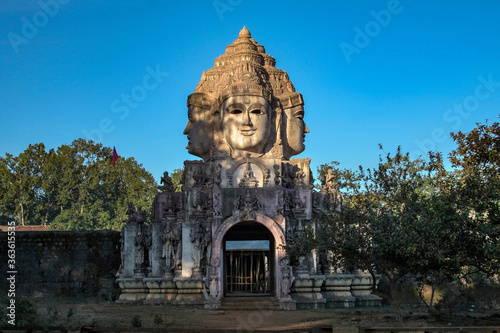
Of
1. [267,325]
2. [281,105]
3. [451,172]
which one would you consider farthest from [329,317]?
[451,172]

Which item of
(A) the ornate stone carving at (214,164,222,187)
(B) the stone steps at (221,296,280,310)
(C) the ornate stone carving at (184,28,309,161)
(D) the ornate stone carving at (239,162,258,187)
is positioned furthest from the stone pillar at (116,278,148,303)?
(C) the ornate stone carving at (184,28,309,161)

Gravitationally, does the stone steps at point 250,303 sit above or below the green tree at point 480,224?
below

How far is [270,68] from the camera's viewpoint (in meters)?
24.0

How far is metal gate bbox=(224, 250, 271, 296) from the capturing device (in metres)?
21.9

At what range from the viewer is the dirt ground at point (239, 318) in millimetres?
14070

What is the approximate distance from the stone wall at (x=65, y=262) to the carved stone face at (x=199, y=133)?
622 cm

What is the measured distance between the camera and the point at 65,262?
80.7ft

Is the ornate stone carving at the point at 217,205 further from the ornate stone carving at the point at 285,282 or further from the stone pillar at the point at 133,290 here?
the stone pillar at the point at 133,290

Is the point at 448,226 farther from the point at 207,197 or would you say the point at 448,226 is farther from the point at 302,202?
the point at 207,197

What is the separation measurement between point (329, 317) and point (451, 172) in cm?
1217

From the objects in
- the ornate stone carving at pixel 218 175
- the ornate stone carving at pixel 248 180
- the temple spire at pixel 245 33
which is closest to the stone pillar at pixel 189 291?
the ornate stone carving at pixel 218 175

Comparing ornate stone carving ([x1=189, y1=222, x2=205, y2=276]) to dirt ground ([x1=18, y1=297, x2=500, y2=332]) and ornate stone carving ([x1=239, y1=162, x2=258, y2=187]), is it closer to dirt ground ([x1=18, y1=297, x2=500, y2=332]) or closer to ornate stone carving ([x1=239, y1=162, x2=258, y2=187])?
dirt ground ([x1=18, y1=297, x2=500, y2=332])

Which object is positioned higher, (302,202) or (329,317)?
(302,202)

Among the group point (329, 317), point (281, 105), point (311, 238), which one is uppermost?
point (281, 105)
